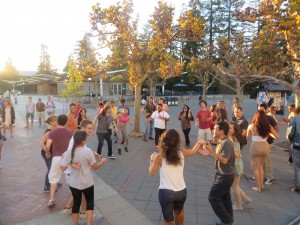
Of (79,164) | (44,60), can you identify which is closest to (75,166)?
(79,164)

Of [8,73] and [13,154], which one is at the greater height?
[8,73]

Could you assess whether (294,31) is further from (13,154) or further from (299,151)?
(13,154)

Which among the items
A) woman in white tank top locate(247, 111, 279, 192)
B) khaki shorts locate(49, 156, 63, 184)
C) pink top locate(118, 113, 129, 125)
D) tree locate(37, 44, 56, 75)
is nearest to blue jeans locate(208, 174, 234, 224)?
woman in white tank top locate(247, 111, 279, 192)

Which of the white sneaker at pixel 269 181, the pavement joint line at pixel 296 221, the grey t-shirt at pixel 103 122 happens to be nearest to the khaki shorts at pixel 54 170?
the grey t-shirt at pixel 103 122

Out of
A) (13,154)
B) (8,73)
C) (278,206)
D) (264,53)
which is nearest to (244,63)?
(264,53)

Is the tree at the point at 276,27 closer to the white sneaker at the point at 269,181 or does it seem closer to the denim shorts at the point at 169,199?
the white sneaker at the point at 269,181

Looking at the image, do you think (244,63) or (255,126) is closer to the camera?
(255,126)

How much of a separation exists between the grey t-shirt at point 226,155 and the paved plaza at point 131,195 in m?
1.03

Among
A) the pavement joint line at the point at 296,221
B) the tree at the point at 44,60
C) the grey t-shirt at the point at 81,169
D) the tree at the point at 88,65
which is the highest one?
the tree at the point at 44,60

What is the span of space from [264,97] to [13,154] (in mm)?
17615

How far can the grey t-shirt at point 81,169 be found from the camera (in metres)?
3.44

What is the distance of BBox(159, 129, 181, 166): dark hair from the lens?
9.76 feet

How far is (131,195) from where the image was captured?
5.10 m

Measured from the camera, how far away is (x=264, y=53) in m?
9.16
